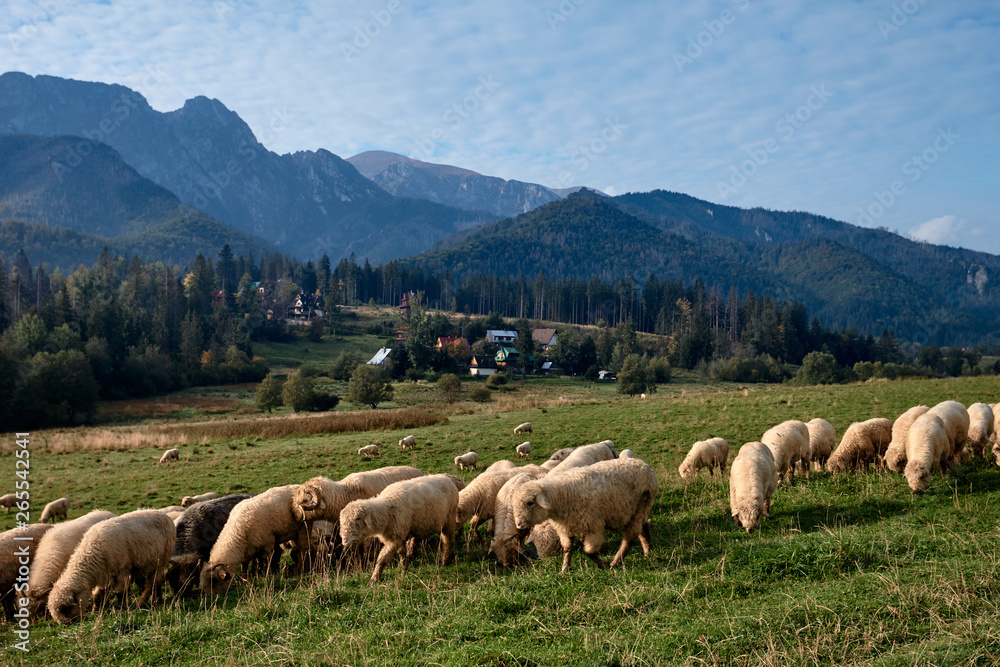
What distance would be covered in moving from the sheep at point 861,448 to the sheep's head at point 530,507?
1067 cm

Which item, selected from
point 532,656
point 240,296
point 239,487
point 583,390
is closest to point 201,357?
point 240,296

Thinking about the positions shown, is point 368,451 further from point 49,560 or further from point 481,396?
point 481,396

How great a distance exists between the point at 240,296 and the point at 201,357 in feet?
115

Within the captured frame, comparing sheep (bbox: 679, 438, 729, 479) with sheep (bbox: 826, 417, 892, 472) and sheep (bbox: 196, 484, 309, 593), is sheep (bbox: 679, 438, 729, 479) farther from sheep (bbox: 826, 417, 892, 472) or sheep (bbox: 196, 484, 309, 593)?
sheep (bbox: 196, 484, 309, 593)

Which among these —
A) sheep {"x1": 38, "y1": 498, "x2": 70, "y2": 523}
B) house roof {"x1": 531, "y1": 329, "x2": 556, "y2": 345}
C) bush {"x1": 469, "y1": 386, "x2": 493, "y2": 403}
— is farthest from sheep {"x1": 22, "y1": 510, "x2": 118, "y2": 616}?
house roof {"x1": 531, "y1": 329, "x2": 556, "y2": 345}

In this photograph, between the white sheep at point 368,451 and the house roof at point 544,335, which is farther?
the house roof at point 544,335

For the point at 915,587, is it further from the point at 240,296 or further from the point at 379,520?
the point at 240,296

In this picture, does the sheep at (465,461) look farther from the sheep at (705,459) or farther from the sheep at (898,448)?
the sheep at (898,448)

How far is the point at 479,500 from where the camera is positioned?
12547 mm

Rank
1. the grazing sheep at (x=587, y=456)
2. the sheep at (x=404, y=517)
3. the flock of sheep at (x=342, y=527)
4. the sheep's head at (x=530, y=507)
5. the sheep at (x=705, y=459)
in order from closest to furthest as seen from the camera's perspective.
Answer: the sheep's head at (x=530, y=507) < the flock of sheep at (x=342, y=527) < the sheep at (x=404, y=517) < the grazing sheep at (x=587, y=456) < the sheep at (x=705, y=459)

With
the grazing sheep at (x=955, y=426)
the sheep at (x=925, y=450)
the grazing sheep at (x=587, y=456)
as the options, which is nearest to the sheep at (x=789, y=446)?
the sheep at (x=925, y=450)

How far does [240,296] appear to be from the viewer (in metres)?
129

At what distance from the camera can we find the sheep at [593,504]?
30.7 feet

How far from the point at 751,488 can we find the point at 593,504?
3.81m
